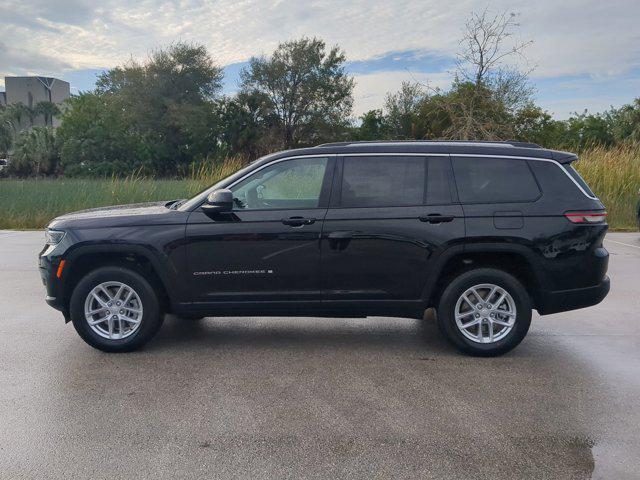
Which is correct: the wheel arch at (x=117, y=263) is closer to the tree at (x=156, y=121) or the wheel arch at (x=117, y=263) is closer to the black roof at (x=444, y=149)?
the black roof at (x=444, y=149)

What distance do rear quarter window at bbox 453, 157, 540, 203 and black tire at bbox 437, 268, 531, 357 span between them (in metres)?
0.66

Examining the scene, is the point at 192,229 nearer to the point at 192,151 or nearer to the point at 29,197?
the point at 29,197

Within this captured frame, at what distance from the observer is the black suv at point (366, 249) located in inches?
195

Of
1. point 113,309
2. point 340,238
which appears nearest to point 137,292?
point 113,309

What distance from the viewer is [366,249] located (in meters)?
4.96

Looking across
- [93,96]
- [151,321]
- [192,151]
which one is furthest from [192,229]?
[93,96]

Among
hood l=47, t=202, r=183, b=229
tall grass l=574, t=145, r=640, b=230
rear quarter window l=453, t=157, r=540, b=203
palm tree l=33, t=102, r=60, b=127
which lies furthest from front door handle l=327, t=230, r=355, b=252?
palm tree l=33, t=102, r=60, b=127

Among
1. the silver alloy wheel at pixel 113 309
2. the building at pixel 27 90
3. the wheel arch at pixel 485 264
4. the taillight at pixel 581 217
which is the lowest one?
the silver alloy wheel at pixel 113 309

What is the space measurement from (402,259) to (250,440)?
7.14 ft

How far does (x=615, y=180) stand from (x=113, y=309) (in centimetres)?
1594

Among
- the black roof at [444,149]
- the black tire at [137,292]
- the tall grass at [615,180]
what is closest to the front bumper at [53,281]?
the black tire at [137,292]

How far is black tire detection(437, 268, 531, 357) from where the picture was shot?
4.94m

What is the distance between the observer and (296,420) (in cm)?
375

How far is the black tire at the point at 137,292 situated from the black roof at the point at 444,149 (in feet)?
5.47
